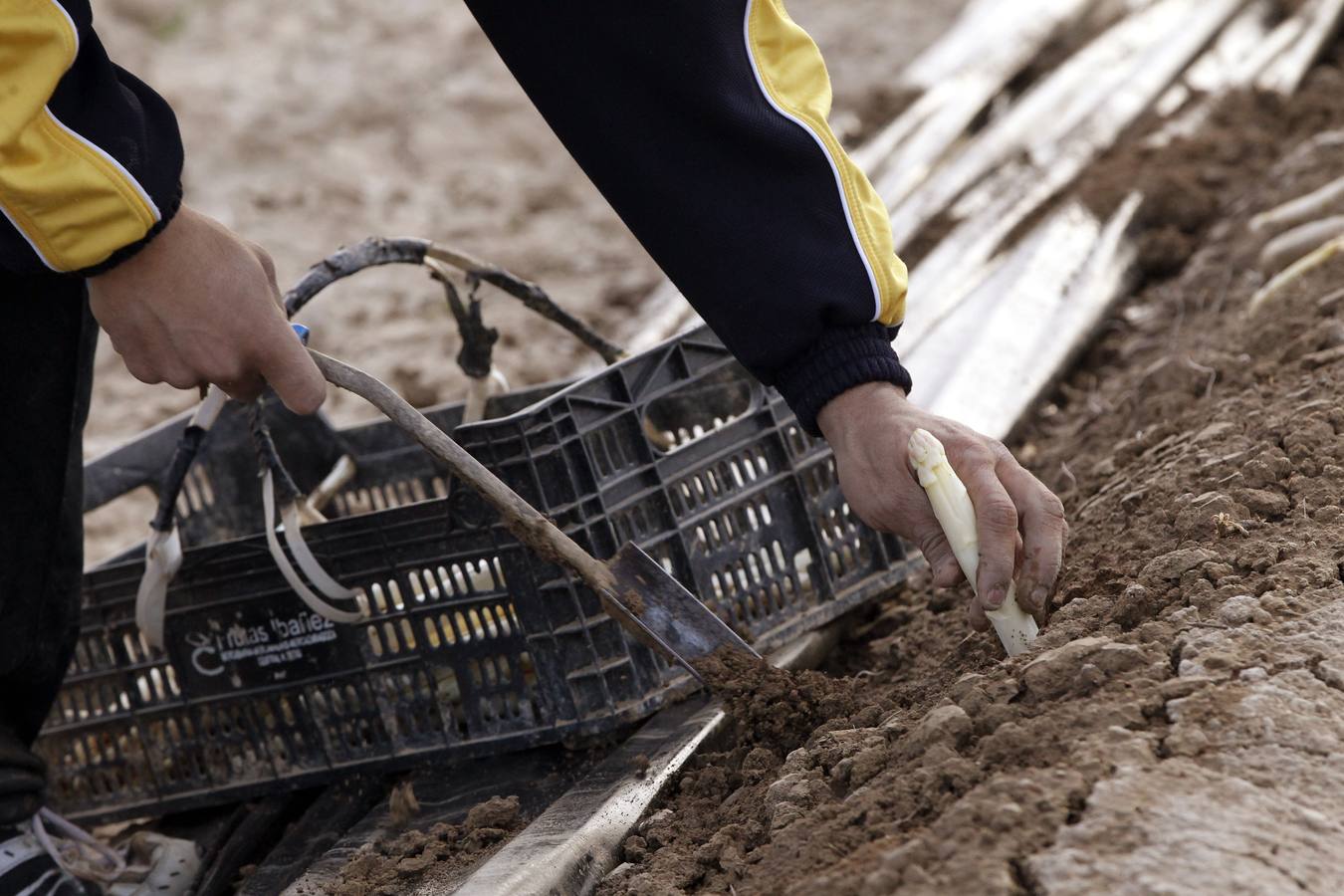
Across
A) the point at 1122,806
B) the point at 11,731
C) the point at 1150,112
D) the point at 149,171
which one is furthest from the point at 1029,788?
the point at 1150,112

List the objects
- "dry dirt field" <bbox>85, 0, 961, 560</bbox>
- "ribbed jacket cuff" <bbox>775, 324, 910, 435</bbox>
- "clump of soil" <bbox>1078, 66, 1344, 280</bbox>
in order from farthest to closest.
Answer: "dry dirt field" <bbox>85, 0, 961, 560</bbox>
"clump of soil" <bbox>1078, 66, 1344, 280</bbox>
"ribbed jacket cuff" <bbox>775, 324, 910, 435</bbox>

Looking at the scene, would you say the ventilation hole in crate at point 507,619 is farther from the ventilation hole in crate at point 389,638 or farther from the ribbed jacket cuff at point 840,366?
the ribbed jacket cuff at point 840,366

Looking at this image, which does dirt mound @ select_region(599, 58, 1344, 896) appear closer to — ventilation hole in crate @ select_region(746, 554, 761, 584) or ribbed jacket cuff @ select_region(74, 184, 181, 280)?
ventilation hole in crate @ select_region(746, 554, 761, 584)

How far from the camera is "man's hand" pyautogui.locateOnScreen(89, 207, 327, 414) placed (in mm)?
1852

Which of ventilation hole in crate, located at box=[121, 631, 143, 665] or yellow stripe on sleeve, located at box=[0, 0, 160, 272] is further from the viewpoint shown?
ventilation hole in crate, located at box=[121, 631, 143, 665]

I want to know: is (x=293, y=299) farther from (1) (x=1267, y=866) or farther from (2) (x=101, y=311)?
(1) (x=1267, y=866)

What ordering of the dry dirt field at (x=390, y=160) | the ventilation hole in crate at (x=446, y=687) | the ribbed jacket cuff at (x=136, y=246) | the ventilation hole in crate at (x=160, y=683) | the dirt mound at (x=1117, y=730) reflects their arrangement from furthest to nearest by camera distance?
the dry dirt field at (x=390, y=160) → the ventilation hole in crate at (x=160, y=683) → the ventilation hole in crate at (x=446, y=687) → the ribbed jacket cuff at (x=136, y=246) → the dirt mound at (x=1117, y=730)

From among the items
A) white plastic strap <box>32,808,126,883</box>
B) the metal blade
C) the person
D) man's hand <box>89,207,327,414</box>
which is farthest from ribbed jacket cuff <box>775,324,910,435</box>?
white plastic strap <box>32,808,126,883</box>

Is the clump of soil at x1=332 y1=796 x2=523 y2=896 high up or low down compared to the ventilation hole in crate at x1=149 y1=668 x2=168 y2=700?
down

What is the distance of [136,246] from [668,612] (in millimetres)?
913

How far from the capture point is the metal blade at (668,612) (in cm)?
211

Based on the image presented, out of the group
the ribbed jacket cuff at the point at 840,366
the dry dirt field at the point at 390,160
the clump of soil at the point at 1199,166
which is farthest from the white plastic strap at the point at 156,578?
the clump of soil at the point at 1199,166

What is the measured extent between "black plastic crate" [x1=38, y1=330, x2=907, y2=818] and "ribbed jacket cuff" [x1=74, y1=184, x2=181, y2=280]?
1.94ft

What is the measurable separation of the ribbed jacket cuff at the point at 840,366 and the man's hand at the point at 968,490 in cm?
2
